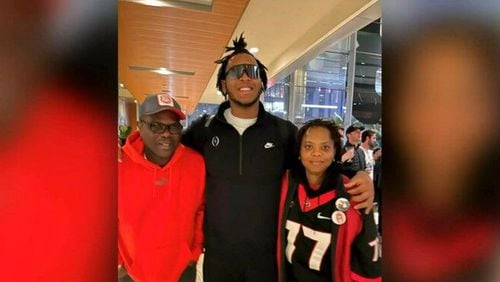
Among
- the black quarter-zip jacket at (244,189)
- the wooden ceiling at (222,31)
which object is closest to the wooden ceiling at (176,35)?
the wooden ceiling at (222,31)

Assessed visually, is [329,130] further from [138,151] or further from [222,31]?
[222,31]

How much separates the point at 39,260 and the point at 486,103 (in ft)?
1.29

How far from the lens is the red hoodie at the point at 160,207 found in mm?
1172

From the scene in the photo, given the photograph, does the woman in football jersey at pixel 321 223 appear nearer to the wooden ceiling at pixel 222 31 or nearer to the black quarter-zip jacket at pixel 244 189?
the black quarter-zip jacket at pixel 244 189

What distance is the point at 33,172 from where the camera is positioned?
0.26m

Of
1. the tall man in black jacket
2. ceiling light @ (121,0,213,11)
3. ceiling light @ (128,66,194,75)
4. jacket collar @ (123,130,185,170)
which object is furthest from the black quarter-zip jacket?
ceiling light @ (128,66,194,75)

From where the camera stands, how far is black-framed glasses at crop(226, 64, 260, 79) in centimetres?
119

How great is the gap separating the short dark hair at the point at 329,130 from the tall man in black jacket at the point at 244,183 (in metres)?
0.08

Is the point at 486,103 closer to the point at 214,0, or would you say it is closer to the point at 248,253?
the point at 248,253

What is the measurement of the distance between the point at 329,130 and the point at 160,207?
0.67m

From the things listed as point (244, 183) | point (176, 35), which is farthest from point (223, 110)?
point (176, 35)

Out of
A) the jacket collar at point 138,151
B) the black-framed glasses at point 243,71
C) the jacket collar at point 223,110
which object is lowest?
the jacket collar at point 138,151

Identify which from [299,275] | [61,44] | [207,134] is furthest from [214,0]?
[61,44]

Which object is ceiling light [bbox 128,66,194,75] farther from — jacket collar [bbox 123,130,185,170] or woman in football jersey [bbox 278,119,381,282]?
woman in football jersey [bbox 278,119,381,282]
